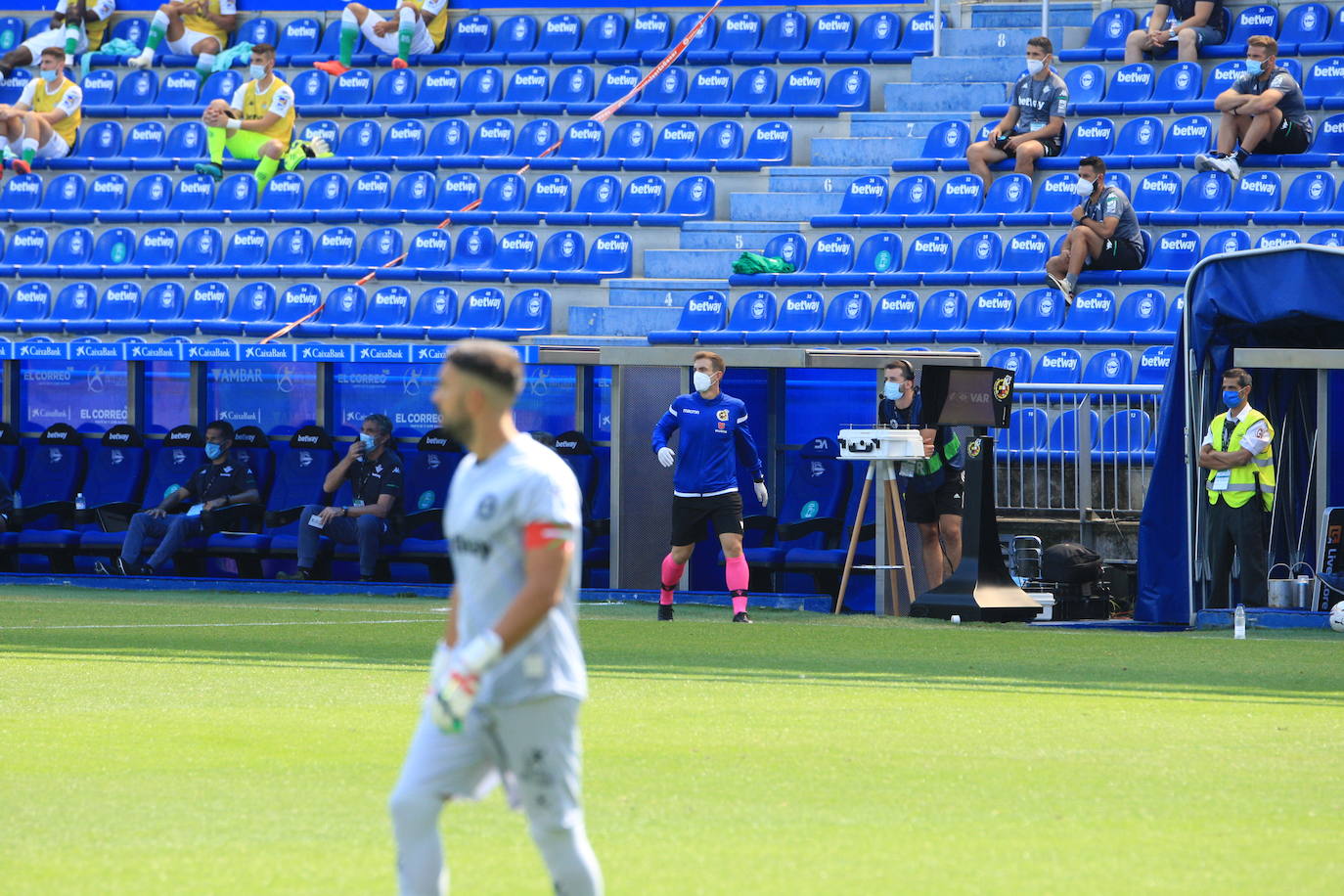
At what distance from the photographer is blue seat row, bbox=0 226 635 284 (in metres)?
22.2

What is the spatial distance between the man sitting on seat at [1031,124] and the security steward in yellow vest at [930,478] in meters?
5.21

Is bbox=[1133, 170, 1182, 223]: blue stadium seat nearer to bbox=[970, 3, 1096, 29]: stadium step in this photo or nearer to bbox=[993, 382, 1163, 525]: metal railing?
bbox=[993, 382, 1163, 525]: metal railing

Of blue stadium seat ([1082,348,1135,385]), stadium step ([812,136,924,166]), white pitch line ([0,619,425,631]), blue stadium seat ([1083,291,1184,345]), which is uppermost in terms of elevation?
stadium step ([812,136,924,166])

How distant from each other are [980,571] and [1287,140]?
6.86 m

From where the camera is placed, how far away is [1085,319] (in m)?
19.0

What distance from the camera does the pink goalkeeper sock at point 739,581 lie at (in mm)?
15664

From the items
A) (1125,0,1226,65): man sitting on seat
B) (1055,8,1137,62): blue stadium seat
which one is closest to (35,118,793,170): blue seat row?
(1055,8,1137,62): blue stadium seat

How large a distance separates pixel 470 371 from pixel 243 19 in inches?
963

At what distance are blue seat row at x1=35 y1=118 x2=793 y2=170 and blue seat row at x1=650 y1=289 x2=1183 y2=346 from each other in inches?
114

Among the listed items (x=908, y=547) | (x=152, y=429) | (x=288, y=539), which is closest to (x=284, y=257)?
(x=152, y=429)

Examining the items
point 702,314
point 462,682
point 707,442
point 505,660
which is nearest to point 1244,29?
point 702,314

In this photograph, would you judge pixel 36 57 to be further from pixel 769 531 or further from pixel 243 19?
pixel 769 531

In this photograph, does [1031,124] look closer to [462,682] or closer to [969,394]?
[969,394]

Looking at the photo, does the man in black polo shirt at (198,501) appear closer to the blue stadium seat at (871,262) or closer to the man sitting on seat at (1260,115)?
the blue stadium seat at (871,262)
